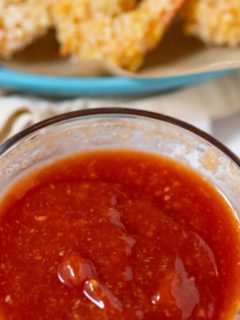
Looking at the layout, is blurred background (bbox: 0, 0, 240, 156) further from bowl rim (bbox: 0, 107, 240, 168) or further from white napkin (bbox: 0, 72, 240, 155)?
bowl rim (bbox: 0, 107, 240, 168)

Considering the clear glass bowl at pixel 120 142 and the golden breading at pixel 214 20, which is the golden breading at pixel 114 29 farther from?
the clear glass bowl at pixel 120 142

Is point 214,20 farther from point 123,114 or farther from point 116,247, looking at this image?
point 116,247

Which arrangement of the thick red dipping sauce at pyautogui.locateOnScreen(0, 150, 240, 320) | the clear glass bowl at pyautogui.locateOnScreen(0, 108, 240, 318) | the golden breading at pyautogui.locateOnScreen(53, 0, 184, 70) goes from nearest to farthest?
the thick red dipping sauce at pyautogui.locateOnScreen(0, 150, 240, 320) → the clear glass bowl at pyautogui.locateOnScreen(0, 108, 240, 318) → the golden breading at pyautogui.locateOnScreen(53, 0, 184, 70)

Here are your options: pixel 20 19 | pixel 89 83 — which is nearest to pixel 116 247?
pixel 89 83

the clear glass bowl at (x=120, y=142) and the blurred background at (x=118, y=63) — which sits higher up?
the blurred background at (x=118, y=63)

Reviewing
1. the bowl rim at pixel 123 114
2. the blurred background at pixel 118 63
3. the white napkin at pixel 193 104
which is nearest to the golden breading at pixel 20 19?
the blurred background at pixel 118 63

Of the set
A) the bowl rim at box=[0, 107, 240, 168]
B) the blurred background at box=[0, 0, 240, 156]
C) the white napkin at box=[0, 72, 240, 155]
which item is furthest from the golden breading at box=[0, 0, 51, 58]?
the bowl rim at box=[0, 107, 240, 168]

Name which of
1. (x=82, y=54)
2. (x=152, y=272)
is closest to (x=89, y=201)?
(x=152, y=272)
